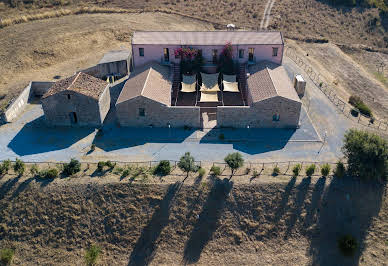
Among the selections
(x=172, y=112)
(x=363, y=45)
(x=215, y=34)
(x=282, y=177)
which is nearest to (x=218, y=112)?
(x=172, y=112)

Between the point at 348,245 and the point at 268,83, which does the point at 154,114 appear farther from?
the point at 348,245

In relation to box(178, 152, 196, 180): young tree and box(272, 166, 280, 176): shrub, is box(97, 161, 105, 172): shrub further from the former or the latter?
box(272, 166, 280, 176): shrub

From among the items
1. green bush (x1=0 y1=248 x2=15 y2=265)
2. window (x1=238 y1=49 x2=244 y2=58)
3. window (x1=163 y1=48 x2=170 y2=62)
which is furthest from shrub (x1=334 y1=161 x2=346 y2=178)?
green bush (x1=0 y1=248 x2=15 y2=265)

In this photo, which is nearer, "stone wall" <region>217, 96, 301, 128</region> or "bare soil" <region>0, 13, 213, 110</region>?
"stone wall" <region>217, 96, 301, 128</region>

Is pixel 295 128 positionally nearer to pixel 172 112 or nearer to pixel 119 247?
pixel 172 112

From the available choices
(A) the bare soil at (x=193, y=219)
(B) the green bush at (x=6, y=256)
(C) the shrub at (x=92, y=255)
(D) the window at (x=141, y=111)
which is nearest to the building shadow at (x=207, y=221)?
(A) the bare soil at (x=193, y=219)

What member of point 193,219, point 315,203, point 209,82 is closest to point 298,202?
point 315,203

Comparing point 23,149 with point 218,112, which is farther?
point 218,112
